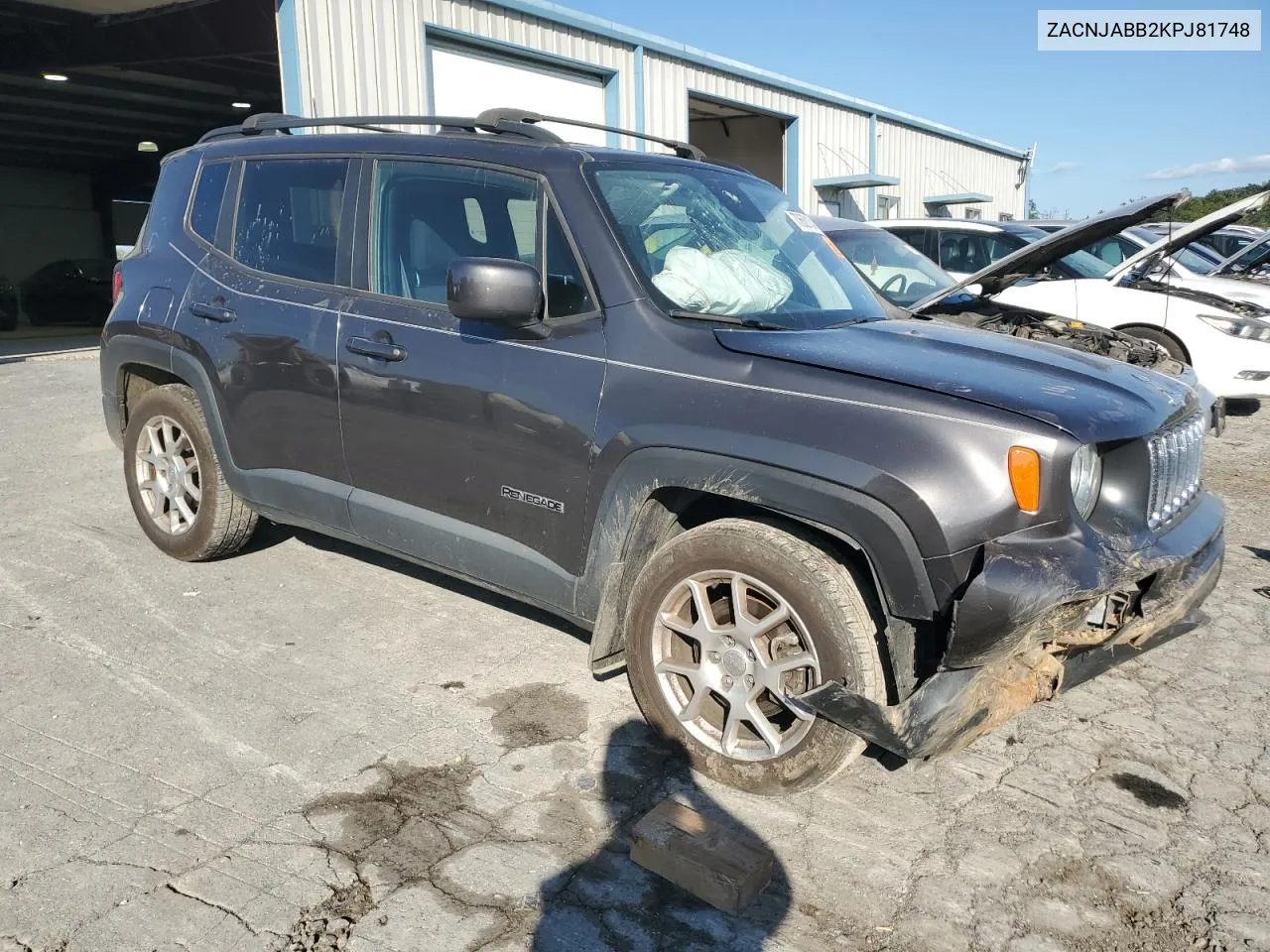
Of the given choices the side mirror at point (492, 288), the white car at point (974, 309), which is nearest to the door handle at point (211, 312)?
the side mirror at point (492, 288)

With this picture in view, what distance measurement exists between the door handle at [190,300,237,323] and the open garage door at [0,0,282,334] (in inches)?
315

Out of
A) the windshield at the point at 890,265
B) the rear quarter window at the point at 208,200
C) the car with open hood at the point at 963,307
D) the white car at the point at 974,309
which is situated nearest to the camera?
the rear quarter window at the point at 208,200

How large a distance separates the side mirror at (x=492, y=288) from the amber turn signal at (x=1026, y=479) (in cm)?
159

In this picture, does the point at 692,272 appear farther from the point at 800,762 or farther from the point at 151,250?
the point at 151,250

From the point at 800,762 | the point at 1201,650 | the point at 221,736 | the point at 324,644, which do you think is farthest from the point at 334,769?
the point at 1201,650

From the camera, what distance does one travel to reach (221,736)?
3.45m

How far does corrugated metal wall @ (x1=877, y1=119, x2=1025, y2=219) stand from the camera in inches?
848

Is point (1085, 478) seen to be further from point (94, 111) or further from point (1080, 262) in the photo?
point (94, 111)

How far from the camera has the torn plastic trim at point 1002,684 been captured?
272 cm

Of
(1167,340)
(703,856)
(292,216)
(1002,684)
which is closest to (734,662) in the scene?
(703,856)

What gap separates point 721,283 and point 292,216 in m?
2.02

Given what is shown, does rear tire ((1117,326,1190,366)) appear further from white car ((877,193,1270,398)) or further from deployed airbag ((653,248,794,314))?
deployed airbag ((653,248,794,314))

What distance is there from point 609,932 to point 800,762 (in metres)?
0.79

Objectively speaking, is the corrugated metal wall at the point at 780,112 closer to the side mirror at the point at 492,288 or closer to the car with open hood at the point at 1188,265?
the car with open hood at the point at 1188,265
